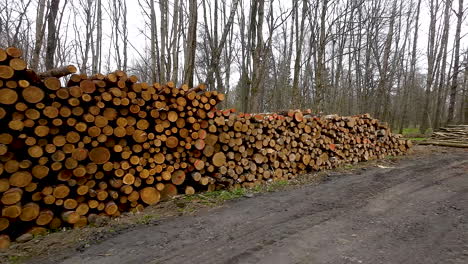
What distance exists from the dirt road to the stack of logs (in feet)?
2.67

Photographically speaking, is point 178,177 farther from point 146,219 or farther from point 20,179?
point 20,179

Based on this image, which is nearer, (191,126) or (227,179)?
(191,126)

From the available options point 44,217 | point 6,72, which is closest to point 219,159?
point 44,217

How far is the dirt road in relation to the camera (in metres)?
2.59

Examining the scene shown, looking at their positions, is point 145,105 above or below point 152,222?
above

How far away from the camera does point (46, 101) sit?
3299 millimetres

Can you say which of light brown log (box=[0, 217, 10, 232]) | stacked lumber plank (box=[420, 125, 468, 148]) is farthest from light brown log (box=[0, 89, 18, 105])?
stacked lumber plank (box=[420, 125, 468, 148])

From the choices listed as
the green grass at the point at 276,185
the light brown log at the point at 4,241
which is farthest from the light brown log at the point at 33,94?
the green grass at the point at 276,185

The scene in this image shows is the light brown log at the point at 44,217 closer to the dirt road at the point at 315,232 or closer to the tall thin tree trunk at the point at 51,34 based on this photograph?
the dirt road at the point at 315,232

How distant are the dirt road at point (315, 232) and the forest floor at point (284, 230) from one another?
0.4 inches

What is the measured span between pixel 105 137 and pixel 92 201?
36.5 inches

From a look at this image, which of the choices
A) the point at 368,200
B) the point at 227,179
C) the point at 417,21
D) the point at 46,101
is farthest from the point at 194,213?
the point at 417,21

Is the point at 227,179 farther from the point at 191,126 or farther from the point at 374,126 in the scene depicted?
the point at 374,126

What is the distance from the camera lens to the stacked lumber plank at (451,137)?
10.2 metres
